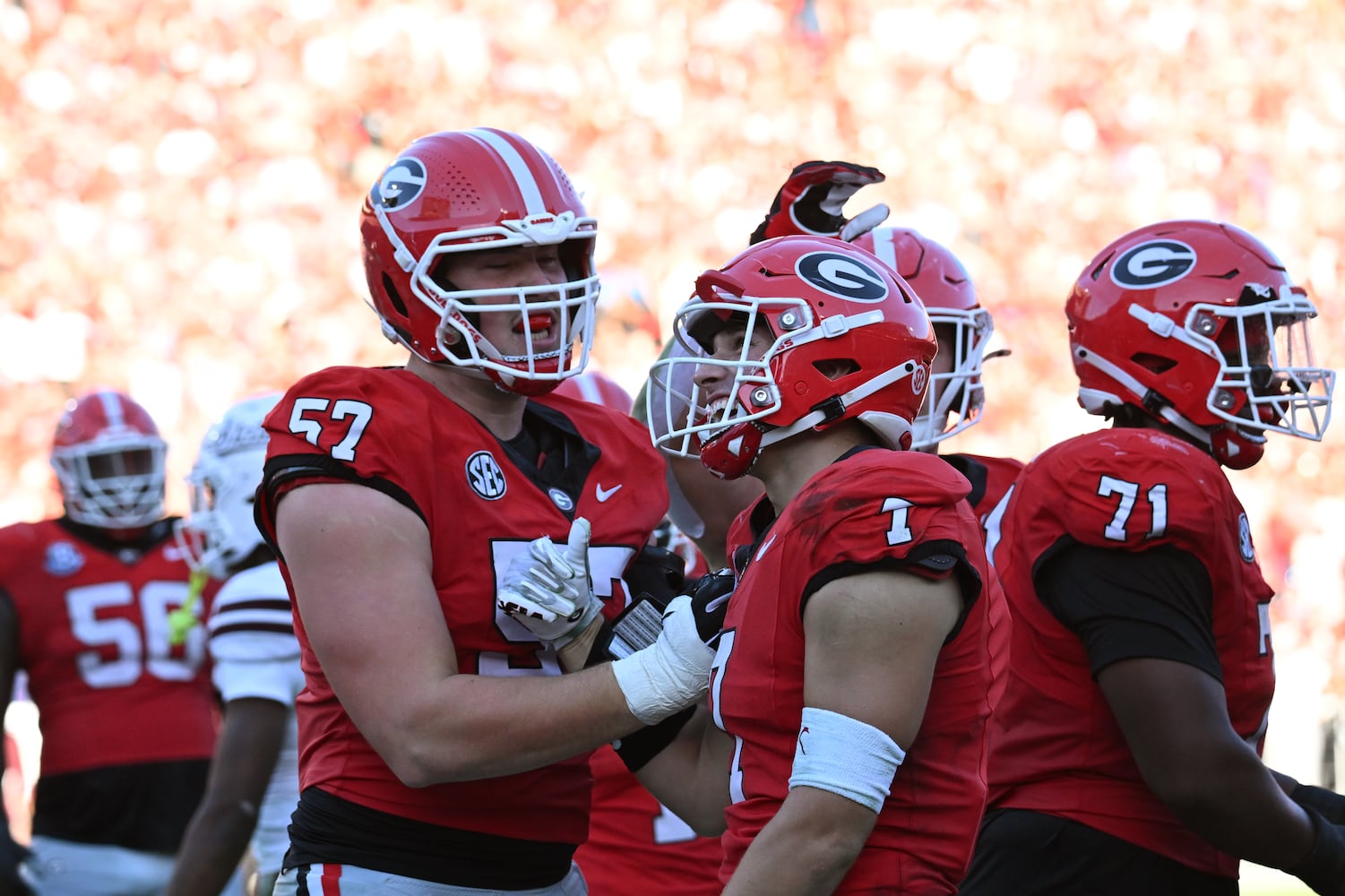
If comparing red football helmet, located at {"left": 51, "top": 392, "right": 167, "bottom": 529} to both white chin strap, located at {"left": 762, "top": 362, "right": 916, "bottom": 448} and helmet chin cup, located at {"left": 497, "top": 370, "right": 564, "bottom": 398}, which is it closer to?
helmet chin cup, located at {"left": 497, "top": 370, "right": 564, "bottom": 398}

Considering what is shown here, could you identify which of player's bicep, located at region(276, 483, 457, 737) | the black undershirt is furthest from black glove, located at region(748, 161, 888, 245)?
A: player's bicep, located at region(276, 483, 457, 737)

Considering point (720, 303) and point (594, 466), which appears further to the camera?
point (594, 466)

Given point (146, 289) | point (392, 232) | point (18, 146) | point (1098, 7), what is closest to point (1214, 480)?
point (392, 232)

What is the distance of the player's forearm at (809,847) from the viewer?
2.11 m

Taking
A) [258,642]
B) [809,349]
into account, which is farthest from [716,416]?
[258,642]

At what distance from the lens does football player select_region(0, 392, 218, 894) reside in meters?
5.00

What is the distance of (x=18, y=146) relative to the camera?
33.3ft

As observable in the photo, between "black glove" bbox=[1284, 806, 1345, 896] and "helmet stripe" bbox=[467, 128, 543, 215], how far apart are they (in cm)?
179

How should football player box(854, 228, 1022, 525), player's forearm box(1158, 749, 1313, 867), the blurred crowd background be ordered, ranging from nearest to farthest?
player's forearm box(1158, 749, 1313, 867) → football player box(854, 228, 1022, 525) → the blurred crowd background

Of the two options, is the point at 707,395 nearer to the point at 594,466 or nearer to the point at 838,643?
the point at 594,466

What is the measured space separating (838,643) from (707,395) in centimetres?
62

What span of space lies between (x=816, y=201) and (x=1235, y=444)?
1.03m

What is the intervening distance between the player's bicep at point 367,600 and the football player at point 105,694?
289 cm

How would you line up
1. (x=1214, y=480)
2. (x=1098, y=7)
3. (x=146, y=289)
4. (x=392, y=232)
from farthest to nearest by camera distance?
(x=1098, y=7) → (x=146, y=289) → (x=1214, y=480) → (x=392, y=232)
